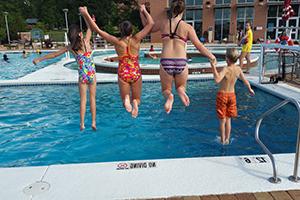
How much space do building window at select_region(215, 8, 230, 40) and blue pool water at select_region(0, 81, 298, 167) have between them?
26.8 m

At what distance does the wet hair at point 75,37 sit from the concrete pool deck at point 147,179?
6.10ft

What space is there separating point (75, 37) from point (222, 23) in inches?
1345

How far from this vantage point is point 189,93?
1084 centimetres

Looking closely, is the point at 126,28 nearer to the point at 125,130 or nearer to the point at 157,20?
the point at 157,20

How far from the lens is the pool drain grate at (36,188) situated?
3.41 metres

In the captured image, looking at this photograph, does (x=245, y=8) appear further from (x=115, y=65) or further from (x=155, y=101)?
(x=155, y=101)

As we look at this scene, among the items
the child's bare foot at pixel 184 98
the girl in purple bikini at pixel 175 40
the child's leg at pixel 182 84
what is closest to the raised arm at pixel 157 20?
the girl in purple bikini at pixel 175 40

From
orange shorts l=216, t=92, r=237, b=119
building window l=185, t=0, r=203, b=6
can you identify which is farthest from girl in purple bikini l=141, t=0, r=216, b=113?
building window l=185, t=0, r=203, b=6

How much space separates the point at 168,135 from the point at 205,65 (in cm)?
748

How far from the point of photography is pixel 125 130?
309 inches

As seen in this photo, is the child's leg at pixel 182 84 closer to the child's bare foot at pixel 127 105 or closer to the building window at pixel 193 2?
the child's bare foot at pixel 127 105

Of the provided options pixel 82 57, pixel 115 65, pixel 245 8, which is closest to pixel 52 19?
pixel 245 8

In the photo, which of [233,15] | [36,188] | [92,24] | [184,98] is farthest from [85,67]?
[233,15]

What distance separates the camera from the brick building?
32.9 meters
